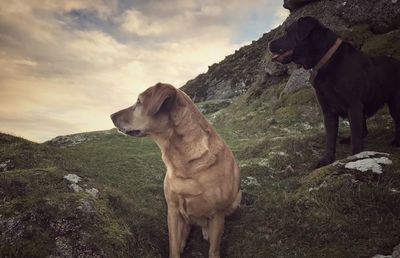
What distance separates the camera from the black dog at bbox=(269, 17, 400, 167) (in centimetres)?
776

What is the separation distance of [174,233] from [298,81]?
1162 centimetres

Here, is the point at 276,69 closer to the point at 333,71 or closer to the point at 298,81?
the point at 298,81

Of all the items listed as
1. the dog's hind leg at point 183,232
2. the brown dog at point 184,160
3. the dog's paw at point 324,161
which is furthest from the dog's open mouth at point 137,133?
the dog's paw at point 324,161

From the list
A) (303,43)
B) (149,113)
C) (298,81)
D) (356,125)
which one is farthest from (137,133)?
(298,81)

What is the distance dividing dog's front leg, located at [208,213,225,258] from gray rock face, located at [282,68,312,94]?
11.0m

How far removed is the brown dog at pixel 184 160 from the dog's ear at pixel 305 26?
3118 mm

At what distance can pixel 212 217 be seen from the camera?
19.1 ft

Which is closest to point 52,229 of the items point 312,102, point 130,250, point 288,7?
point 130,250

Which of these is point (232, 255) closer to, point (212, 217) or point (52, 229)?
point (212, 217)

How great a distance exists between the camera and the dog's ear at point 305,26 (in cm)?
783

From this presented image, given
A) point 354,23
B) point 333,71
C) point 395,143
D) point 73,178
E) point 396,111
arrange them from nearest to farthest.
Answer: point 73,178 < point 333,71 < point 396,111 < point 395,143 < point 354,23

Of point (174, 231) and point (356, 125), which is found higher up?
point (356, 125)

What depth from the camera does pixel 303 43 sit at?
7.96 metres

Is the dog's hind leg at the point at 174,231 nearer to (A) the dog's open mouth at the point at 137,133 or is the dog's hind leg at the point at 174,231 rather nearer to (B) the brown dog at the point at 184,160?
(B) the brown dog at the point at 184,160
